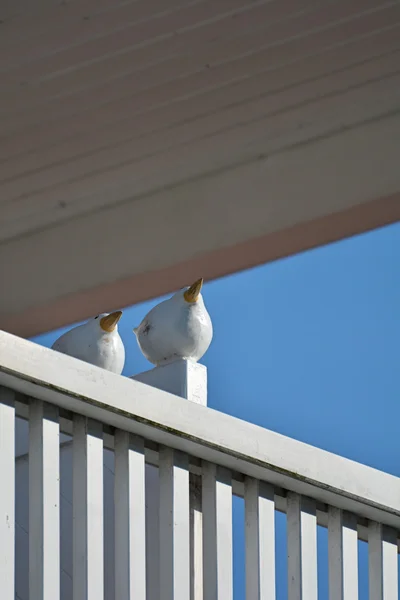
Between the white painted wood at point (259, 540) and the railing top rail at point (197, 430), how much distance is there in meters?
0.03

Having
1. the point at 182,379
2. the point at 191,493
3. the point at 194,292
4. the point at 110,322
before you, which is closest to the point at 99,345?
the point at 110,322

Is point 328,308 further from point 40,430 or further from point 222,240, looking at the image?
point 40,430

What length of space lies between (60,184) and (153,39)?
75 cm

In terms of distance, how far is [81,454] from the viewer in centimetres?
196

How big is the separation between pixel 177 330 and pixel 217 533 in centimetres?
54

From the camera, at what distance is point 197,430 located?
200cm

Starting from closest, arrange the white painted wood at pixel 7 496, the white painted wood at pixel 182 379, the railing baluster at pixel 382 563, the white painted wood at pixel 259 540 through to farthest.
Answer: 1. the white painted wood at pixel 7 496
2. the white painted wood at pixel 259 540
3. the railing baluster at pixel 382 563
4. the white painted wood at pixel 182 379

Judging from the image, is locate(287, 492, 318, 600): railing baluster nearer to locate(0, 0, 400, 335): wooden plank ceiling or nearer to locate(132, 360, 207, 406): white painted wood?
locate(132, 360, 207, 406): white painted wood

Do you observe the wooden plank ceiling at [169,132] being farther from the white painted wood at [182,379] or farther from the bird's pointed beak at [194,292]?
the white painted wood at [182,379]

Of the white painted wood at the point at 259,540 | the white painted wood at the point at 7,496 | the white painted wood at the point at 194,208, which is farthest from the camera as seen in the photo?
the white painted wood at the point at 194,208

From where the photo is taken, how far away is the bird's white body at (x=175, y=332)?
2466 mm

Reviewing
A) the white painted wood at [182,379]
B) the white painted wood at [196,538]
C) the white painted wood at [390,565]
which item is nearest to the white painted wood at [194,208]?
the white painted wood at [182,379]

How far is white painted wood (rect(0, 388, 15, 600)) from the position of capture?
181 centimetres

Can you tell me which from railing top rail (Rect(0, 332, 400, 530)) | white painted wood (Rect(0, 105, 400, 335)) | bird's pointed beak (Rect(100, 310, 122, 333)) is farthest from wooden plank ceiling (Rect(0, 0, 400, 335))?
railing top rail (Rect(0, 332, 400, 530))
